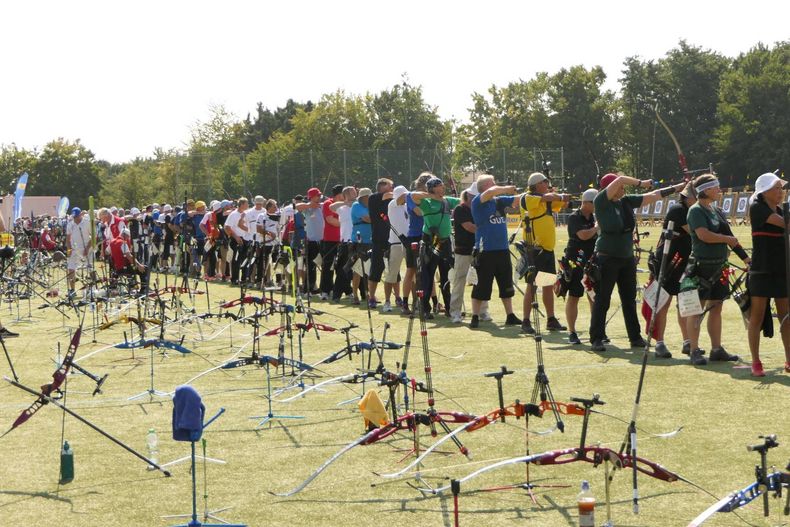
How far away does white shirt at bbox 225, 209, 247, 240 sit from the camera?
77.1 ft

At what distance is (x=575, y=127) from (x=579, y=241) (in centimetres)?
7155

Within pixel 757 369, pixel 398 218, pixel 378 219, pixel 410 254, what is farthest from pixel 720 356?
pixel 378 219

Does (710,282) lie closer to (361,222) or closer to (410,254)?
(410,254)

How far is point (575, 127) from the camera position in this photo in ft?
271

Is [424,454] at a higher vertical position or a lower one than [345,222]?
lower

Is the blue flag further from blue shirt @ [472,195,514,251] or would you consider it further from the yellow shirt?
the yellow shirt

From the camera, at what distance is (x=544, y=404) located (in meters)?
6.69

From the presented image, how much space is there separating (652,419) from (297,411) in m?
2.76

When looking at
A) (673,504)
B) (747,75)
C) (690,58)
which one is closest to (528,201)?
(673,504)

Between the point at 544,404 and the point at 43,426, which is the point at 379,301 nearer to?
the point at 43,426

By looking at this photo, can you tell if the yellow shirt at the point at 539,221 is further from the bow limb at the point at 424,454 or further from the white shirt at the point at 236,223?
the white shirt at the point at 236,223

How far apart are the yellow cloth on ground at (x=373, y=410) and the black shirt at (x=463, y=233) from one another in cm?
779

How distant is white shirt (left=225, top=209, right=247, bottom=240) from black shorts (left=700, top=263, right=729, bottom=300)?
576 inches

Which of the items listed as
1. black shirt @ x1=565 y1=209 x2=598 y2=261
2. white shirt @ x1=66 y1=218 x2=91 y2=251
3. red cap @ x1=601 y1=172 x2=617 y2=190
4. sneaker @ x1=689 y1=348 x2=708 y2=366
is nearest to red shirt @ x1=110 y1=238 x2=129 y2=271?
white shirt @ x1=66 y1=218 x2=91 y2=251
